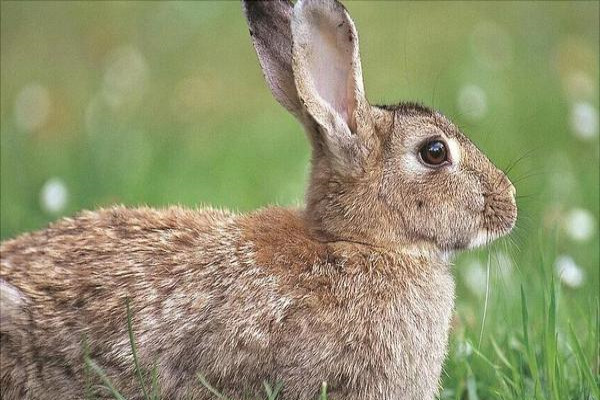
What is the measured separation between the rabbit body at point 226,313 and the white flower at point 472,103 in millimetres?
3748

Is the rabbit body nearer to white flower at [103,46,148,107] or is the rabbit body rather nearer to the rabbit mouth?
the rabbit mouth

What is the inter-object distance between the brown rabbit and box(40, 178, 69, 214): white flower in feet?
6.92

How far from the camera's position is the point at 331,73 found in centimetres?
572

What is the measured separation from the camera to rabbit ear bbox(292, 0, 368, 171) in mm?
5449

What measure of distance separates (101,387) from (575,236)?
12.4ft

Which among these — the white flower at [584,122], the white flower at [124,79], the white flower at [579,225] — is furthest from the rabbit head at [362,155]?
the white flower at [124,79]

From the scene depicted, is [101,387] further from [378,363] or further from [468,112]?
[468,112]

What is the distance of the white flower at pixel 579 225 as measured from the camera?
7.78 m

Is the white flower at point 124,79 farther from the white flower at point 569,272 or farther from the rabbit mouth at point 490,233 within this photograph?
the rabbit mouth at point 490,233

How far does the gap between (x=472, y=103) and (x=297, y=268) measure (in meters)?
4.29

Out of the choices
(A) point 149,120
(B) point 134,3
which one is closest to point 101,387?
(A) point 149,120

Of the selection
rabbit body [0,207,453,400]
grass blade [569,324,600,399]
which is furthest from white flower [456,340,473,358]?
grass blade [569,324,600,399]

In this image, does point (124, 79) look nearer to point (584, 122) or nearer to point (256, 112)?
point (256, 112)

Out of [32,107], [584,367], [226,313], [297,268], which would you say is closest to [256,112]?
[32,107]
